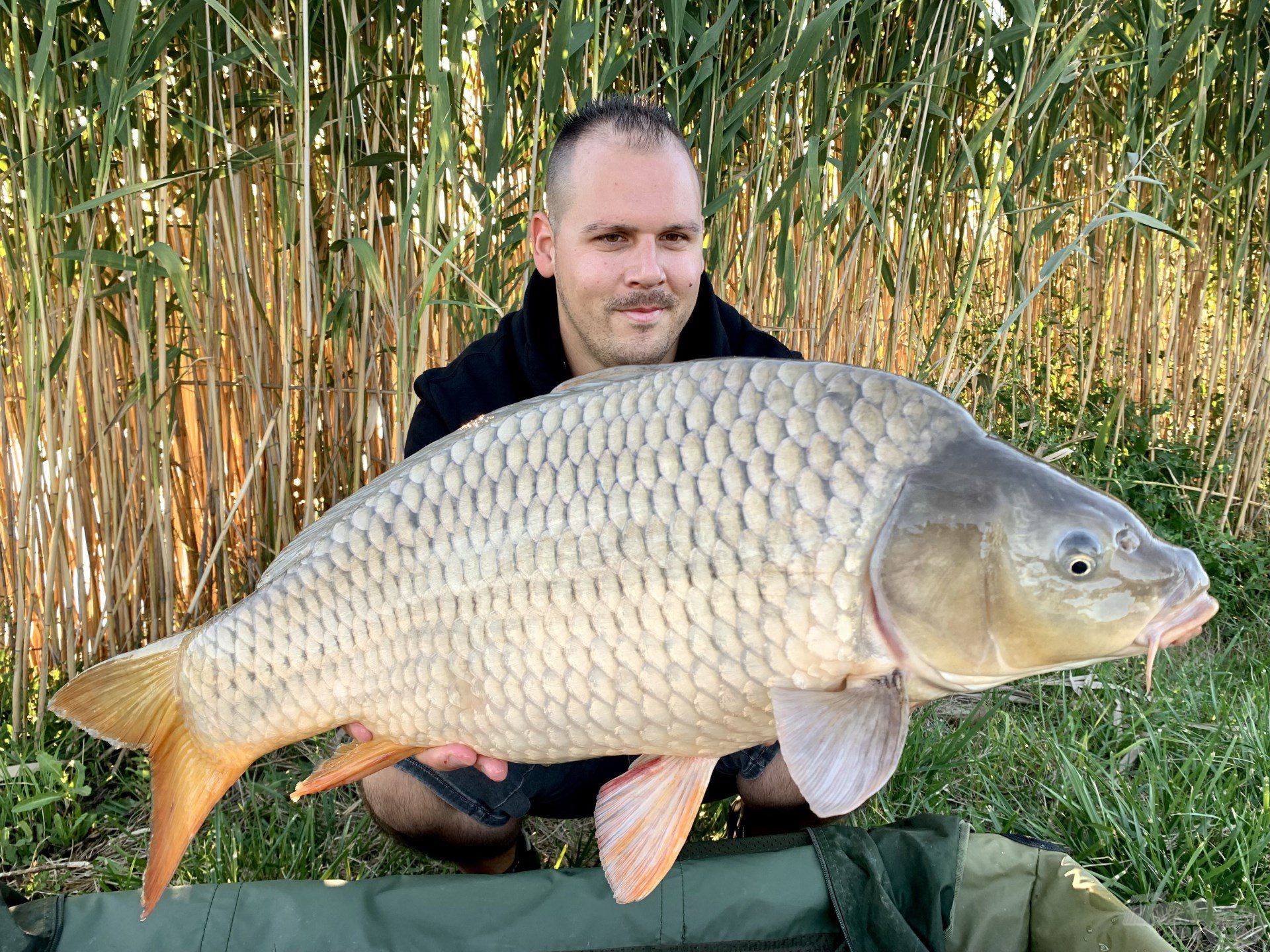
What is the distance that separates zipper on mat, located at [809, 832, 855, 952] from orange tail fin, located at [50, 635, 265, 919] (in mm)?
662

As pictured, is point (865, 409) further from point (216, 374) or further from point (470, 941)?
point (216, 374)

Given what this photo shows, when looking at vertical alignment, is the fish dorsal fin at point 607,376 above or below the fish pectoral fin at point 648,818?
above

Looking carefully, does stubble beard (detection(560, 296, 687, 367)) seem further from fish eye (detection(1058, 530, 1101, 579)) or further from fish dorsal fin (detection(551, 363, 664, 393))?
fish eye (detection(1058, 530, 1101, 579))

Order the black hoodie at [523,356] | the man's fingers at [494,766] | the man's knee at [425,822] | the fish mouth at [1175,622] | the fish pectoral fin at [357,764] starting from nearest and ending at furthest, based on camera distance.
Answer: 1. the fish mouth at [1175,622]
2. the fish pectoral fin at [357,764]
3. the man's fingers at [494,766]
4. the man's knee at [425,822]
5. the black hoodie at [523,356]

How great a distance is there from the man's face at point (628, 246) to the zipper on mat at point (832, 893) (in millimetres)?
685

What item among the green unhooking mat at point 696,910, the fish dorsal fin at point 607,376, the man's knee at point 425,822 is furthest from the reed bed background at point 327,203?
the green unhooking mat at point 696,910

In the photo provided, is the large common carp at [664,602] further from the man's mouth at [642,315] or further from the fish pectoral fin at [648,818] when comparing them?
the man's mouth at [642,315]

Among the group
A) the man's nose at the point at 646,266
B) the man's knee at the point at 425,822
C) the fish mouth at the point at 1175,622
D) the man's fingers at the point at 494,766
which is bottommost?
the man's knee at the point at 425,822

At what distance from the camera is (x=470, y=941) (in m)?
1.20

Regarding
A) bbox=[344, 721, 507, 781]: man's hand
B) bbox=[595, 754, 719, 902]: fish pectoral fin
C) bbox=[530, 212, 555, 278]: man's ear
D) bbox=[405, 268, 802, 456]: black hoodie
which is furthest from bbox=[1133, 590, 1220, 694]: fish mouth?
bbox=[530, 212, 555, 278]: man's ear

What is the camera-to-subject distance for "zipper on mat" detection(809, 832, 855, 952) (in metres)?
1.21

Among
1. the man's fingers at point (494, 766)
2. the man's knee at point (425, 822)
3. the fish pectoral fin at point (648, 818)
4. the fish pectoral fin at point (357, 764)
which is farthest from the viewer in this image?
the man's knee at point (425, 822)

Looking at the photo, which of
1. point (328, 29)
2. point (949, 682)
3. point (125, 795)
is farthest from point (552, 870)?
point (328, 29)

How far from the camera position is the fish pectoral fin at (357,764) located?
1.05 metres
